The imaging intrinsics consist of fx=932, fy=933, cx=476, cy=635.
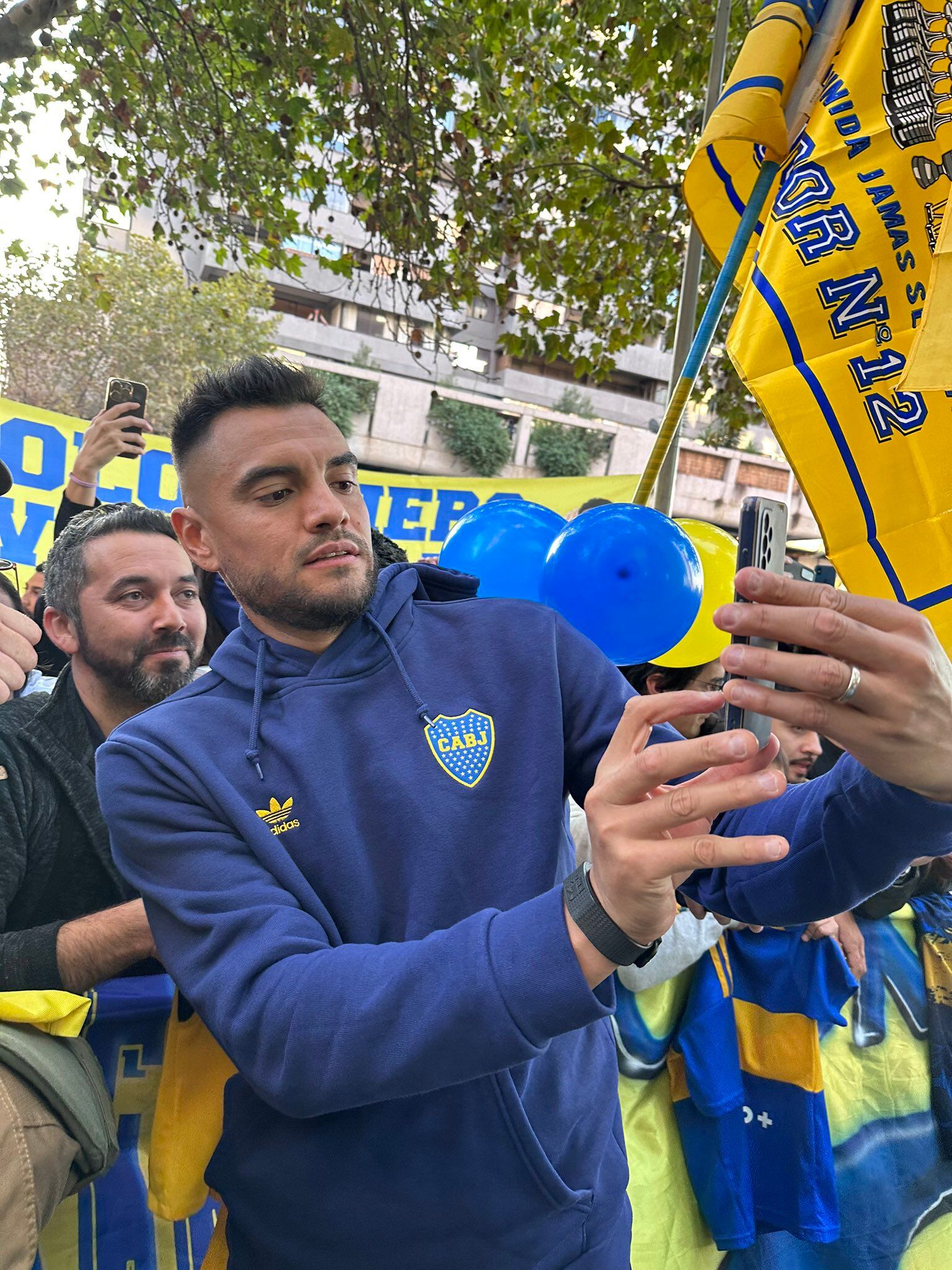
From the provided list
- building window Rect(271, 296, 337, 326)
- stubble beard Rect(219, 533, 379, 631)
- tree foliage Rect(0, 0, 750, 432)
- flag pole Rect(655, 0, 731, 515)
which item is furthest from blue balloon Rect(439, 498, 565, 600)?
building window Rect(271, 296, 337, 326)

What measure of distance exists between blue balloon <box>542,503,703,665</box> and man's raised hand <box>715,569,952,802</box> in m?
1.31

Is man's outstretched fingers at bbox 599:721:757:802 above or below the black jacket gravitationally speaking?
above

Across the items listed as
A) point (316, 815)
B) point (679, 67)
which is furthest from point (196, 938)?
point (679, 67)

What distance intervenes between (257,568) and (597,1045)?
3.29 feet

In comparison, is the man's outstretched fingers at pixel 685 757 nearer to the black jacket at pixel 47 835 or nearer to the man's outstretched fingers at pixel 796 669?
the man's outstretched fingers at pixel 796 669

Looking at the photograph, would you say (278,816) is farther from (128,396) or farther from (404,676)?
(128,396)

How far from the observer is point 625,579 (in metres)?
2.31

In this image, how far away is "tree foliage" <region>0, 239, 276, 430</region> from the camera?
20859mm

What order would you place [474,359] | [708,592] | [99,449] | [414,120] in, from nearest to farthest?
[708,592] < [99,449] < [414,120] < [474,359]

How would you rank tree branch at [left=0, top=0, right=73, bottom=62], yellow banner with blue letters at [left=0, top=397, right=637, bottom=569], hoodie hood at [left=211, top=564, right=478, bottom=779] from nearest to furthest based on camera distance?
hoodie hood at [left=211, top=564, right=478, bottom=779], tree branch at [left=0, top=0, right=73, bottom=62], yellow banner with blue letters at [left=0, top=397, right=637, bottom=569]

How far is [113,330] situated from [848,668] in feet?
76.9

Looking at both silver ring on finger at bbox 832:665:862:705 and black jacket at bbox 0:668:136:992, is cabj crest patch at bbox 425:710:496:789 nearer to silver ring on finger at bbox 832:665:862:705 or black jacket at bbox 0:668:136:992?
silver ring on finger at bbox 832:665:862:705

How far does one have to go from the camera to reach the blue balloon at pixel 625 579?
7.62ft

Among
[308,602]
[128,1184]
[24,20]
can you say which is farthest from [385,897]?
[24,20]
